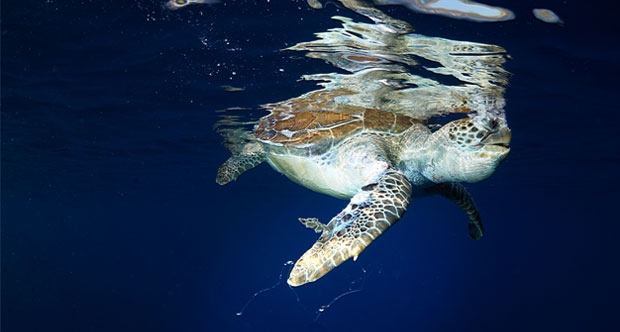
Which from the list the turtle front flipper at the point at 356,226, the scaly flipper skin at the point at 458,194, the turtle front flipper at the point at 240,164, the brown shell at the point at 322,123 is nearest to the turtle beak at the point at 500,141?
the turtle front flipper at the point at 356,226

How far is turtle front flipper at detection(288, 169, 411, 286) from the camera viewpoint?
3107 mm

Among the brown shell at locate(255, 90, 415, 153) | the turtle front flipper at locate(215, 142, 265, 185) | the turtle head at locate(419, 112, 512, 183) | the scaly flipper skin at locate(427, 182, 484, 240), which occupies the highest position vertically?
the turtle head at locate(419, 112, 512, 183)

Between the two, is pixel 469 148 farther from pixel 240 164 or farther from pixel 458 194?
pixel 240 164

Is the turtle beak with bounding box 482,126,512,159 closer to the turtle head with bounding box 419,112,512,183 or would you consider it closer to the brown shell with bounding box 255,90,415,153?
the turtle head with bounding box 419,112,512,183

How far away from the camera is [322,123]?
6301 mm

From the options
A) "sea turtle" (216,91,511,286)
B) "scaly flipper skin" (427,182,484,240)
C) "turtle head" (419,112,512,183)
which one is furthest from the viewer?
"scaly flipper skin" (427,182,484,240)

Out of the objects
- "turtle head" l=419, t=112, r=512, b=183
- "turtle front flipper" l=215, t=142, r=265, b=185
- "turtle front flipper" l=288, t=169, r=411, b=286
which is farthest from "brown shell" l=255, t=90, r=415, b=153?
"turtle front flipper" l=288, t=169, r=411, b=286

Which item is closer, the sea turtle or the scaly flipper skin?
the sea turtle

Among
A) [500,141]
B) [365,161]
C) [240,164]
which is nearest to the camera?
[500,141]

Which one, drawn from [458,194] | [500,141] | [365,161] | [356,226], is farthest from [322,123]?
[356,226]

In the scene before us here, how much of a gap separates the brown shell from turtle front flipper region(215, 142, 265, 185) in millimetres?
557

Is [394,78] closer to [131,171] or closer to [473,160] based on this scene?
[473,160]

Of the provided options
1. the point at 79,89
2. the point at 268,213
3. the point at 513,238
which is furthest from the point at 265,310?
the point at 513,238

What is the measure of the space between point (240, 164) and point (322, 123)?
2753 millimetres
